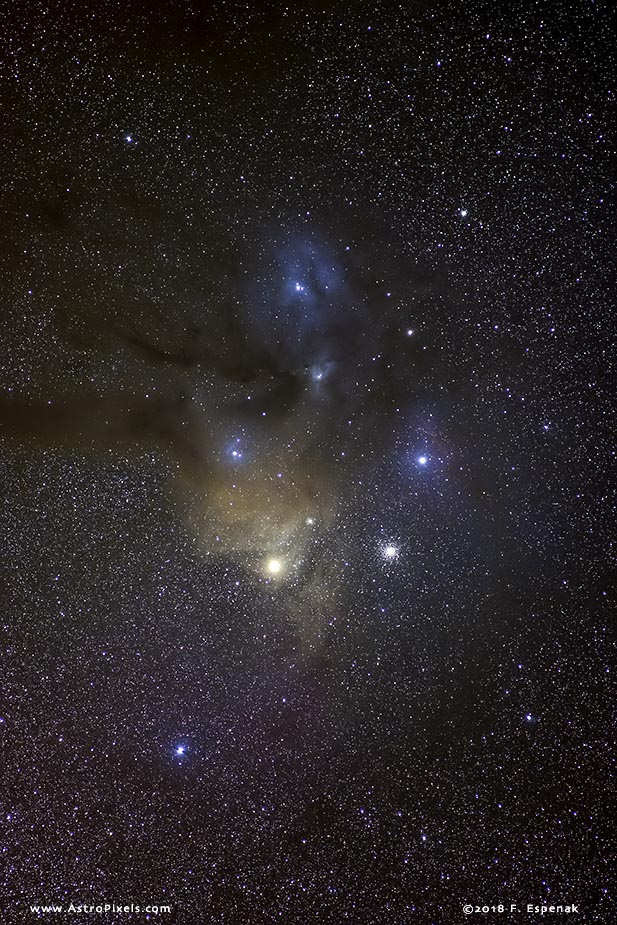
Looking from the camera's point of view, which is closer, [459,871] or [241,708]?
[459,871]

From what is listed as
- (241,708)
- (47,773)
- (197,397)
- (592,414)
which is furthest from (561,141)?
(47,773)

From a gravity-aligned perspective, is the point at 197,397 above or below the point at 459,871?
above

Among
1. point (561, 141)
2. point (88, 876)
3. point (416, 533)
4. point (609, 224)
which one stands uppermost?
point (561, 141)

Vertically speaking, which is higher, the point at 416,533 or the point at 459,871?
the point at 416,533

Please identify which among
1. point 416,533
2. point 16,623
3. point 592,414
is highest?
point 592,414

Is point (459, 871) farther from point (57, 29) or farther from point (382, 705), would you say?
point (57, 29)

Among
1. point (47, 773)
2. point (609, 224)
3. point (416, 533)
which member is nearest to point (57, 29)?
point (609, 224)

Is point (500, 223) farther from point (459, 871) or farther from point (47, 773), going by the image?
point (47, 773)

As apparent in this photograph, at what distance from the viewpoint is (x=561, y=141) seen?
2.55m

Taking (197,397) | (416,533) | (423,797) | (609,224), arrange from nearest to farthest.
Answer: (609,224), (423,797), (416,533), (197,397)

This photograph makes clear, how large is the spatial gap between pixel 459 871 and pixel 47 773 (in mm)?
2590

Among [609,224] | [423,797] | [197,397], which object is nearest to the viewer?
[609,224]

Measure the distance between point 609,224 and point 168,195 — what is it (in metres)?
2.68

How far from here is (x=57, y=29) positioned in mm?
2447
